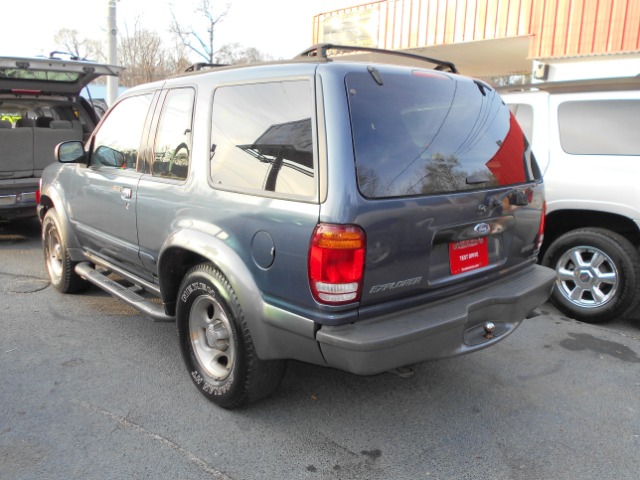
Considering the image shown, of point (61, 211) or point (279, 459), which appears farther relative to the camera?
point (61, 211)

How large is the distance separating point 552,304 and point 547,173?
1.27 m

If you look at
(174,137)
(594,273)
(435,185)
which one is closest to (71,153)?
(174,137)

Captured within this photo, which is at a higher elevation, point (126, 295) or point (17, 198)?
point (17, 198)

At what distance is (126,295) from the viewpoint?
3.89 metres

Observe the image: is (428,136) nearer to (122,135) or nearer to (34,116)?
(122,135)

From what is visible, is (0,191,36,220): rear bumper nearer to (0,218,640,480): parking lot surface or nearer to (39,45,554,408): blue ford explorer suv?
(0,218,640,480): parking lot surface

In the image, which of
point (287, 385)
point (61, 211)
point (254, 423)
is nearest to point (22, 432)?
point (254, 423)

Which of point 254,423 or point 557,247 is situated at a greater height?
point 557,247

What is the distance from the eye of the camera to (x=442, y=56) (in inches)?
569

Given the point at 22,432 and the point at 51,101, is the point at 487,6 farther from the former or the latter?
the point at 22,432

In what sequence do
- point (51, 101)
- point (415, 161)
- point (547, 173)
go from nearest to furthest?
point (415, 161)
point (547, 173)
point (51, 101)

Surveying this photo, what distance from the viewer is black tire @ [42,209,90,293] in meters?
4.88

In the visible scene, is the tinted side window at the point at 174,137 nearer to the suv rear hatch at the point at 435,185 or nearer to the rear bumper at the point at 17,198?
the suv rear hatch at the point at 435,185

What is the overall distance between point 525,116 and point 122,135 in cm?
365
